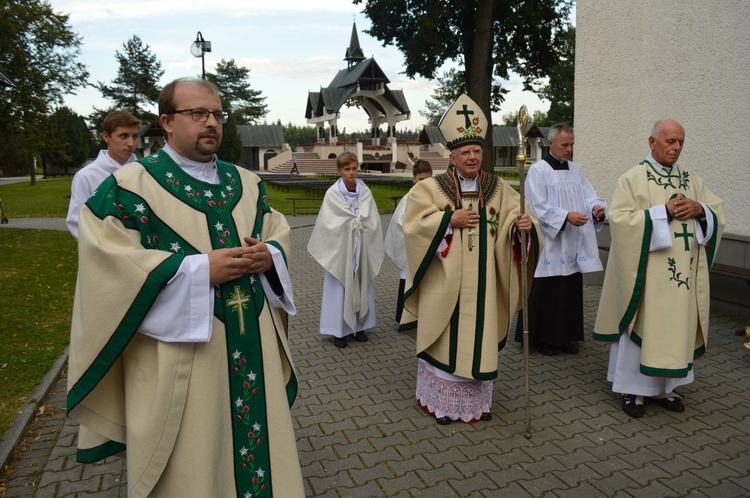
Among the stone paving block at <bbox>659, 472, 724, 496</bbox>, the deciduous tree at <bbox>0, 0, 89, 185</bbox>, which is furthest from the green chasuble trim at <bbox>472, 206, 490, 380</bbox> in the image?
the deciduous tree at <bbox>0, 0, 89, 185</bbox>

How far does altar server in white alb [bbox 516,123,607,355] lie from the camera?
6.39m

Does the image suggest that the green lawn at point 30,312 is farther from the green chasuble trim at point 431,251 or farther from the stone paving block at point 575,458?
the stone paving block at point 575,458

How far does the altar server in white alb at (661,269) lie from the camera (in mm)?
4672

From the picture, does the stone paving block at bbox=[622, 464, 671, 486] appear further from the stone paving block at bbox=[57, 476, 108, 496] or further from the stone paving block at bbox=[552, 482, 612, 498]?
the stone paving block at bbox=[57, 476, 108, 496]

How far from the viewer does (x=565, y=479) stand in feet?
12.6

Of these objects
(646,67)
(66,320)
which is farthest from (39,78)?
(646,67)

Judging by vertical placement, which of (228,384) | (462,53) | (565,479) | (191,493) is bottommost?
(565,479)

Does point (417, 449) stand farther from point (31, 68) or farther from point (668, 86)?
point (31, 68)

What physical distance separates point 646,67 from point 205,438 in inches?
343

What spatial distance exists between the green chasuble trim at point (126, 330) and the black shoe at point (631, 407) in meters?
4.00

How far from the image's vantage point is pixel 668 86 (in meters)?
8.57

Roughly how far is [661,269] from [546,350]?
2.05 metres

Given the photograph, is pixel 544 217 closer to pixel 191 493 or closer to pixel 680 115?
pixel 680 115

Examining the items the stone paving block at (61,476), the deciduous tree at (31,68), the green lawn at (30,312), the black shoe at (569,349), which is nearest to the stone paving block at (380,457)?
the stone paving block at (61,476)
